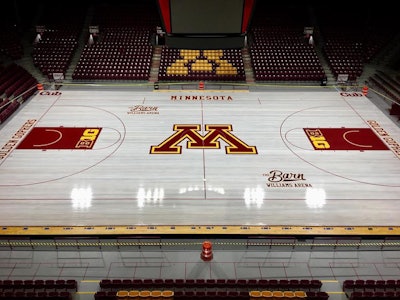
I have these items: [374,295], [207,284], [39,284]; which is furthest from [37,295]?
Answer: [374,295]

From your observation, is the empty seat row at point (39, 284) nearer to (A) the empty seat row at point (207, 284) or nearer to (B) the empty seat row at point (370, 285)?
(A) the empty seat row at point (207, 284)

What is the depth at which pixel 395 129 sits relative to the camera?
17906mm

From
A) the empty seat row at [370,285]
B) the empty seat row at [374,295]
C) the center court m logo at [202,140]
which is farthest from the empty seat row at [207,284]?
the center court m logo at [202,140]

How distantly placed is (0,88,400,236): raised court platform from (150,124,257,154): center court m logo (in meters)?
0.05

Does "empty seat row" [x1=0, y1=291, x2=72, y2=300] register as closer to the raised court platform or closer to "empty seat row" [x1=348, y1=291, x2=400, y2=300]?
the raised court platform

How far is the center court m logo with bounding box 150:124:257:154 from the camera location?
16.0 m

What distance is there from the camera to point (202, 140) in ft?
55.1

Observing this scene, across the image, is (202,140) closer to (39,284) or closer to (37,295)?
(39,284)

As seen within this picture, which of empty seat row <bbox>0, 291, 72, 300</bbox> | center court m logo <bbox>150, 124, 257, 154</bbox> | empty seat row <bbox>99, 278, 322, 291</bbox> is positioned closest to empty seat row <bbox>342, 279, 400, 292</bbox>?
empty seat row <bbox>99, 278, 322, 291</bbox>

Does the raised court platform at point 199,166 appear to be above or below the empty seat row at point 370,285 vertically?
above

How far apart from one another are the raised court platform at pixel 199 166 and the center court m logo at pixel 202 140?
50 mm

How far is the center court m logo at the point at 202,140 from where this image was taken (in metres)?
16.0

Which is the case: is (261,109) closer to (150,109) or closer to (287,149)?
(287,149)

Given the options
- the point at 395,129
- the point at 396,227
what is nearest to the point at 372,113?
the point at 395,129
